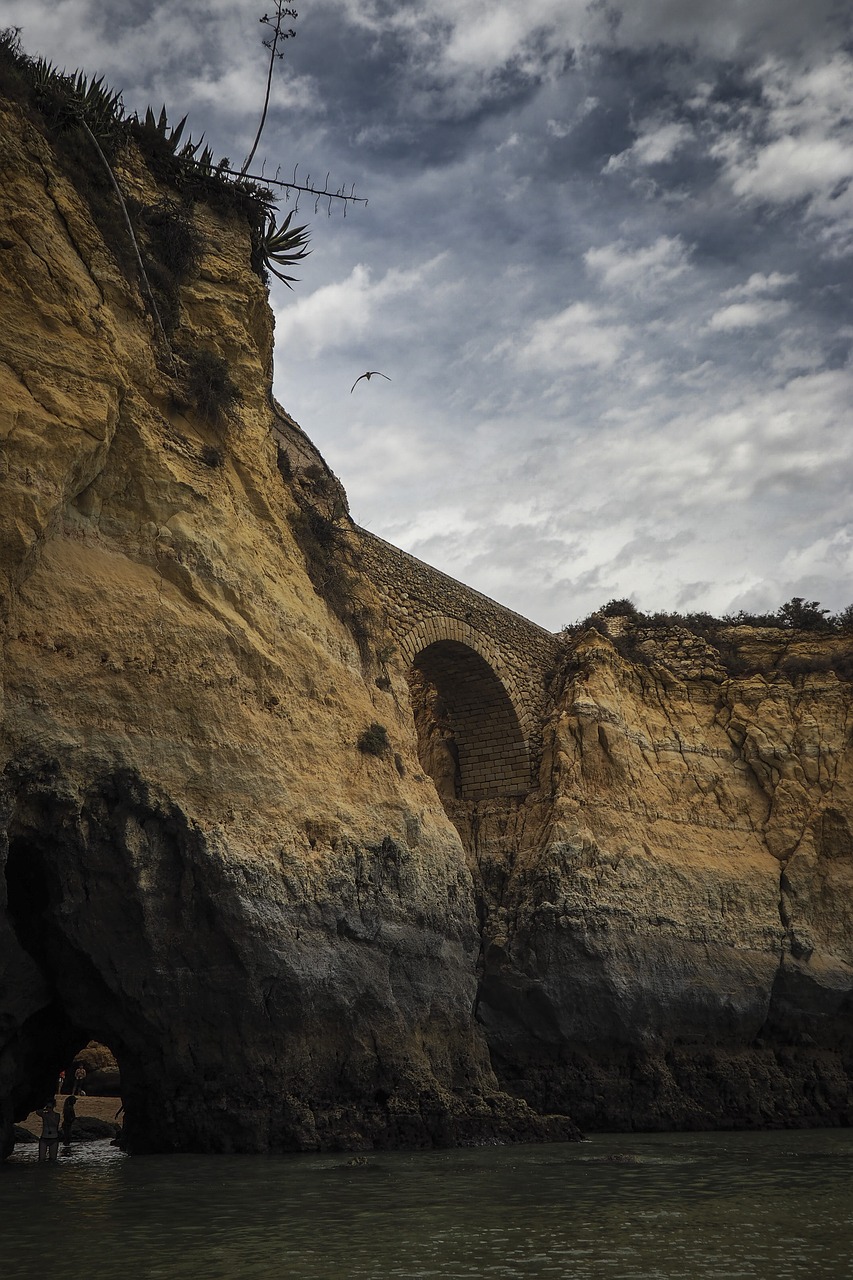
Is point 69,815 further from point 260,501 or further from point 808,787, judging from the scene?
point 808,787

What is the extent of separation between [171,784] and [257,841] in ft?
3.89

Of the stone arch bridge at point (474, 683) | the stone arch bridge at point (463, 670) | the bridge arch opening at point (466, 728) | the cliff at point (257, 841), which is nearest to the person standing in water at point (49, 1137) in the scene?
the cliff at point (257, 841)

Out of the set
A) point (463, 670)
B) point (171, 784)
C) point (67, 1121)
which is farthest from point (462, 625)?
point (67, 1121)

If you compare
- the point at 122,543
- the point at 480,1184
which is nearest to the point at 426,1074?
the point at 480,1184

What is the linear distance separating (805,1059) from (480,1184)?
957cm

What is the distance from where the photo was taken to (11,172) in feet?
36.5

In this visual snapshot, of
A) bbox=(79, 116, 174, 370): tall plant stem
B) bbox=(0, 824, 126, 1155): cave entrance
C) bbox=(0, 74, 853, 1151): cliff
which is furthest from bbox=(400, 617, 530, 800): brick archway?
bbox=(0, 824, 126, 1155): cave entrance

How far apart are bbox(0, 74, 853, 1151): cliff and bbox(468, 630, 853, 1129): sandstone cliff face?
0.19 feet

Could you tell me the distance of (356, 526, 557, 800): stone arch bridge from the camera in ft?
58.2

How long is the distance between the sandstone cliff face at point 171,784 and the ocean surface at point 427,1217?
99 centimetres

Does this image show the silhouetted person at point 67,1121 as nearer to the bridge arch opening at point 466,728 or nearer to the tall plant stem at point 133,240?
the bridge arch opening at point 466,728

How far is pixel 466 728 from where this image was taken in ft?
64.0

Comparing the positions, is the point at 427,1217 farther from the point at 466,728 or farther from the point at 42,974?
the point at 466,728

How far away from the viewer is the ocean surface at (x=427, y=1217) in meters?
6.39
